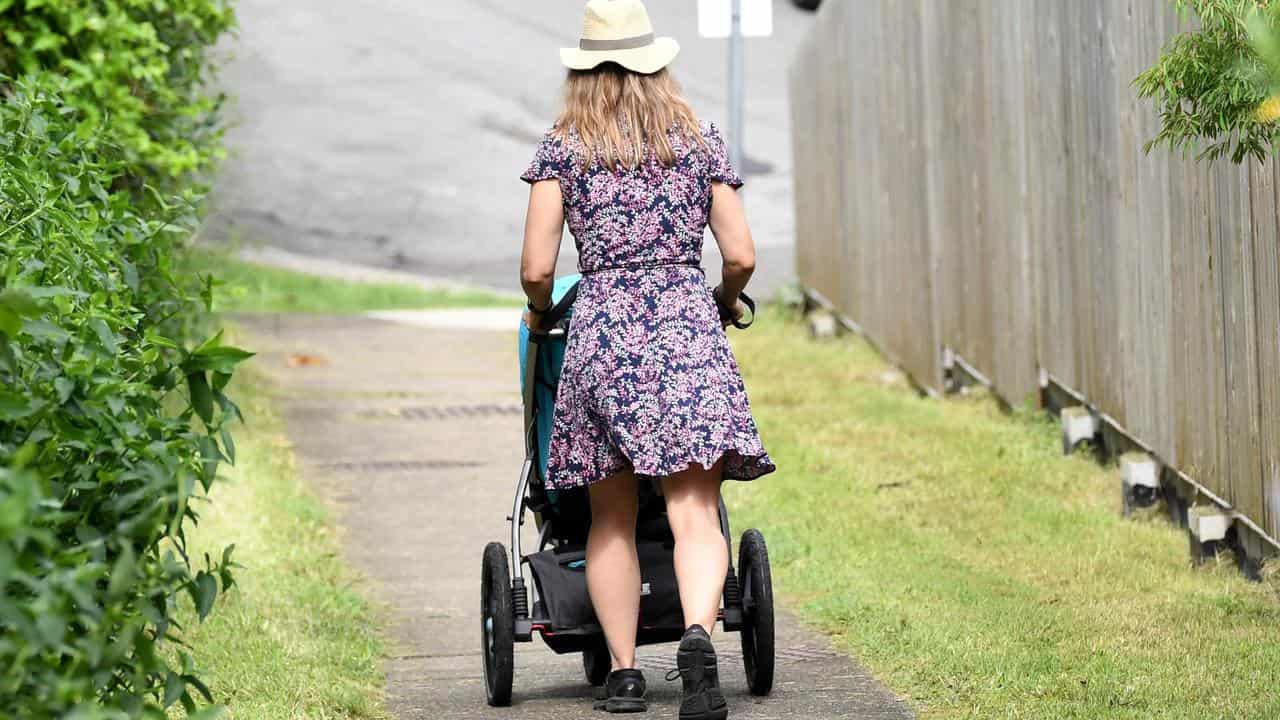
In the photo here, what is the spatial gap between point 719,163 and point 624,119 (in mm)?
255

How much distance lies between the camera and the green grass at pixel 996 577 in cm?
461

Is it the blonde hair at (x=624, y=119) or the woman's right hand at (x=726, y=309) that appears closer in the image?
the blonde hair at (x=624, y=119)

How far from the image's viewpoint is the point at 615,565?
4.67m

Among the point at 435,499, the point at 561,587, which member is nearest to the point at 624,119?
the point at 561,587

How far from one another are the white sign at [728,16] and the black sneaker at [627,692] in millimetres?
8636

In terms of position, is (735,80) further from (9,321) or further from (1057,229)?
(9,321)

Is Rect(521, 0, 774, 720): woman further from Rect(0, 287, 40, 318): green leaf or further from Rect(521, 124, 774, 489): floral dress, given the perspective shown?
Rect(0, 287, 40, 318): green leaf

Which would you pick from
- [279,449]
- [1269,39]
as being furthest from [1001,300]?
[1269,39]

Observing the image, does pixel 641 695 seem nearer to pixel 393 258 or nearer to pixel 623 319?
pixel 623 319

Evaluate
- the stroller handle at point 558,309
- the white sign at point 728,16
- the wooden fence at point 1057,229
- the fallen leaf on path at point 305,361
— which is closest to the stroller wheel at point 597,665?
the stroller handle at point 558,309

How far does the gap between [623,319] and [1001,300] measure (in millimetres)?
4679

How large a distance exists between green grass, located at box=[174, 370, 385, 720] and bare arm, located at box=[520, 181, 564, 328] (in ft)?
3.30

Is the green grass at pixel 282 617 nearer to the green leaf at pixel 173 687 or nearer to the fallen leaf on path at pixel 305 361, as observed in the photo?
the green leaf at pixel 173 687

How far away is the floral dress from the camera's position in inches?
178
